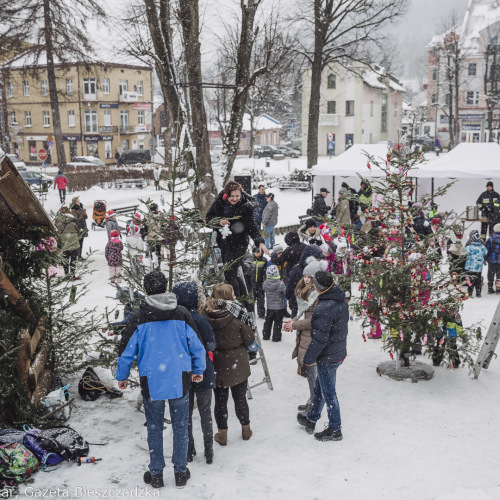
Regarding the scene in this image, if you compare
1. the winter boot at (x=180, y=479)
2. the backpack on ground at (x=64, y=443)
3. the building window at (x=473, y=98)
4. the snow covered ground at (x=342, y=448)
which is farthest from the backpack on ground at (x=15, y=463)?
the building window at (x=473, y=98)

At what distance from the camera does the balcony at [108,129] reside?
59.4 meters

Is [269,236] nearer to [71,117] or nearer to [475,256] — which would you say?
[475,256]

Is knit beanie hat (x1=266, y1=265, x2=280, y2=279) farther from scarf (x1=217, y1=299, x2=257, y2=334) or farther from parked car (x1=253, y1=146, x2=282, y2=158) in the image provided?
parked car (x1=253, y1=146, x2=282, y2=158)

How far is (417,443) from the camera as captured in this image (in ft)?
19.2

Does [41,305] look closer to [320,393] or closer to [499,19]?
[320,393]

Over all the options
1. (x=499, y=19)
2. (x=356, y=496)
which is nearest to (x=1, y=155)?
(x=356, y=496)

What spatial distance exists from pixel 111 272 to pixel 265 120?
199ft

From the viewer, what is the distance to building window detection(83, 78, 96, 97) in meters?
58.9

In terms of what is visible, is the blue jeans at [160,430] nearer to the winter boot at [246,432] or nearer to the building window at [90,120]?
the winter boot at [246,432]

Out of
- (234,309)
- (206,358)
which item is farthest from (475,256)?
(206,358)

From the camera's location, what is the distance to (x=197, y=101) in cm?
1424

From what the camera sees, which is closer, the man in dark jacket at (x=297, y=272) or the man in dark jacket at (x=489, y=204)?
the man in dark jacket at (x=297, y=272)

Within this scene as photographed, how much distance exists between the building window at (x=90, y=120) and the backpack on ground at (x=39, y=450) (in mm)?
57033

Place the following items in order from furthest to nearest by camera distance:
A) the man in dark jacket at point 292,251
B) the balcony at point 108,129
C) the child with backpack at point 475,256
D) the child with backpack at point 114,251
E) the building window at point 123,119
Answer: the building window at point 123,119
the balcony at point 108,129
the child with backpack at point 114,251
the child with backpack at point 475,256
the man in dark jacket at point 292,251
